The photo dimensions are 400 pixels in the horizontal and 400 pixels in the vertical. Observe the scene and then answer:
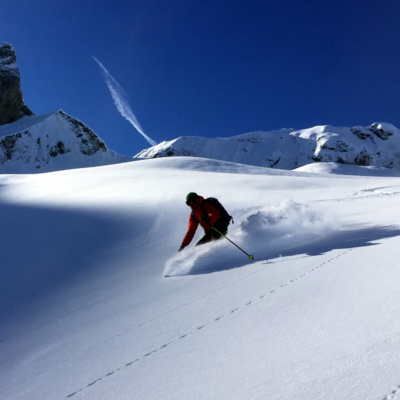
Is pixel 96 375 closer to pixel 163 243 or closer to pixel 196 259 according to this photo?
pixel 196 259

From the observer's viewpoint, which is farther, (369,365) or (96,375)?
(96,375)

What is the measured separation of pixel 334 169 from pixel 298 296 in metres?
86.6

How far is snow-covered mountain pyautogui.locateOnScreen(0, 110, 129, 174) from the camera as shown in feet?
264

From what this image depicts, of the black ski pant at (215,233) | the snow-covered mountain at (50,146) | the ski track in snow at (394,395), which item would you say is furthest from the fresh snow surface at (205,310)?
the snow-covered mountain at (50,146)

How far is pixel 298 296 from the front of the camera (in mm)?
3330

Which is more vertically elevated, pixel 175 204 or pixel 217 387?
pixel 175 204

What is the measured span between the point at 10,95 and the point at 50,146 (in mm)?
30938

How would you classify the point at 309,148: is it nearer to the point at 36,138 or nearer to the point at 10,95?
the point at 36,138

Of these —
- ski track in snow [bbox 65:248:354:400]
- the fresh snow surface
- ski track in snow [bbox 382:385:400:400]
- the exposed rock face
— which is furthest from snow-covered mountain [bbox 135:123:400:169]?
ski track in snow [bbox 382:385:400:400]

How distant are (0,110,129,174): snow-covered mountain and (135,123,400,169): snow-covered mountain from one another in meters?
81.8

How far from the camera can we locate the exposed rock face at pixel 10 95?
336ft

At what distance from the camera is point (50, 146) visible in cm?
8725

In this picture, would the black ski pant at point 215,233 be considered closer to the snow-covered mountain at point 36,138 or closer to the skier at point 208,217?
the skier at point 208,217

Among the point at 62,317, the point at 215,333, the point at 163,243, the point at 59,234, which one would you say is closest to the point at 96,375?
the point at 215,333
